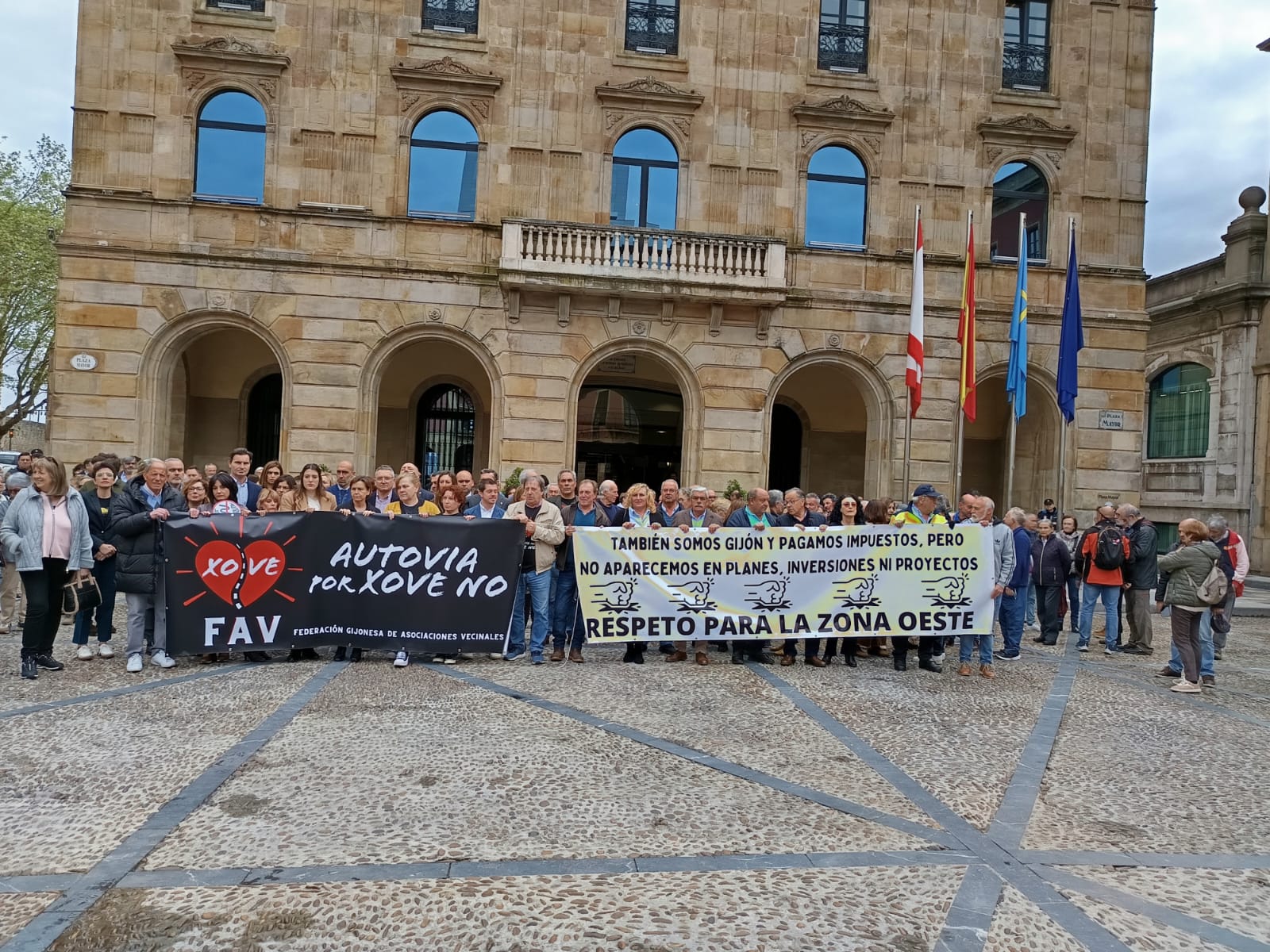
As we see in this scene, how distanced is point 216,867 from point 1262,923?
4.71 meters

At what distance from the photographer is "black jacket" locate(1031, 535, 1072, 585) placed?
11.3m

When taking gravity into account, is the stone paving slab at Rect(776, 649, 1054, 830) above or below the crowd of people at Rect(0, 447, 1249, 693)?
below

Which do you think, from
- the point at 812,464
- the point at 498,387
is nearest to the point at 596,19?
the point at 498,387

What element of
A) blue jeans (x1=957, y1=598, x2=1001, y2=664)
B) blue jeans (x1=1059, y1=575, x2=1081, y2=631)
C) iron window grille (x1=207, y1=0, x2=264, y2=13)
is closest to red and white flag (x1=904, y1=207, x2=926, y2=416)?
blue jeans (x1=1059, y1=575, x2=1081, y2=631)

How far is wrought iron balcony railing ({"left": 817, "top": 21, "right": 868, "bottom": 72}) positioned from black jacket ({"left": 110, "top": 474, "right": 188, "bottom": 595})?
17.1 m

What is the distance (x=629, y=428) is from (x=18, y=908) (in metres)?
19.1

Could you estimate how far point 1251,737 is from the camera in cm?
667

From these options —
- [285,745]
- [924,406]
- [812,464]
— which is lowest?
[285,745]

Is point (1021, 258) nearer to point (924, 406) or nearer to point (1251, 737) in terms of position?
point (924, 406)

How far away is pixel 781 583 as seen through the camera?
890 centimetres

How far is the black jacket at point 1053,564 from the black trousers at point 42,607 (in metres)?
11.4

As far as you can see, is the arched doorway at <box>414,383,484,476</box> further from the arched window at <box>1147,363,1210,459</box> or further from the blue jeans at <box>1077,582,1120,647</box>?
the arched window at <box>1147,363,1210,459</box>

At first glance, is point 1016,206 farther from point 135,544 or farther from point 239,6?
point 135,544

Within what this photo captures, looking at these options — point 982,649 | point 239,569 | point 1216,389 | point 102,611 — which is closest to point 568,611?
point 239,569
